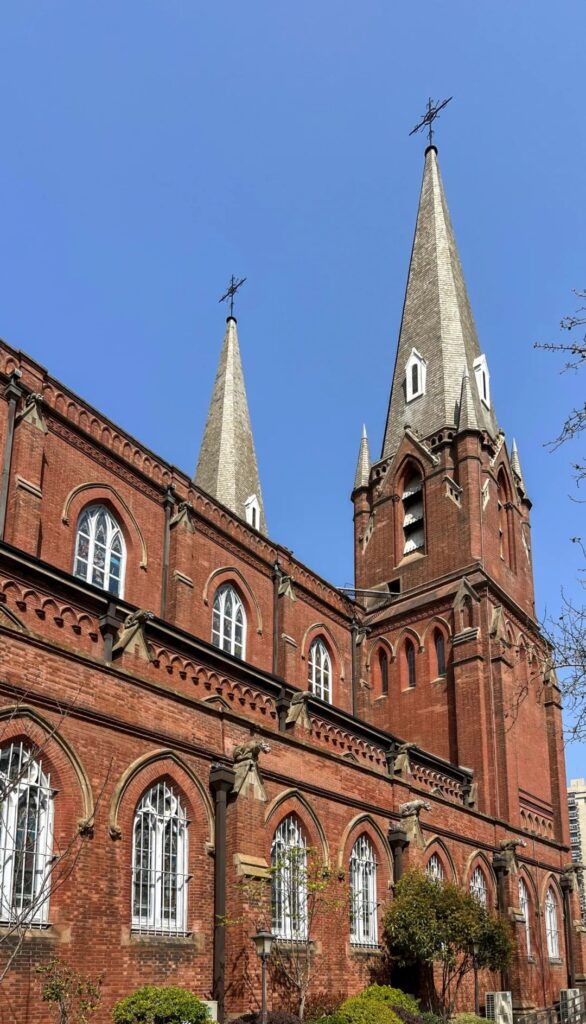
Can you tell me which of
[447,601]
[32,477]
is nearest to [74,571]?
[32,477]

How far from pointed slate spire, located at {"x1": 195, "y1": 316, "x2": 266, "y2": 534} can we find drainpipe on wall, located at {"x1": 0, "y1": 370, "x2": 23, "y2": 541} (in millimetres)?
17318

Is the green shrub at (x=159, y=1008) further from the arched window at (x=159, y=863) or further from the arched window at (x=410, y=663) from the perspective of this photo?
the arched window at (x=410, y=663)

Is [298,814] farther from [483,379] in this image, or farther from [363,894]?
[483,379]

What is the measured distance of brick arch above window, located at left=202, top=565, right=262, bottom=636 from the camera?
28.8 m

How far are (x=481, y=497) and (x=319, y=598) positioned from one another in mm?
Answer: 7743

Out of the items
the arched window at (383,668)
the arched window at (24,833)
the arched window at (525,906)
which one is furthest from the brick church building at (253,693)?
the arched window at (525,906)

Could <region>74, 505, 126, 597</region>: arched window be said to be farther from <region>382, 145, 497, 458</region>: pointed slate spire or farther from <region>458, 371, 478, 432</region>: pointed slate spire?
<region>382, 145, 497, 458</region>: pointed slate spire

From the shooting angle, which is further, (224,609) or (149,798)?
(224,609)

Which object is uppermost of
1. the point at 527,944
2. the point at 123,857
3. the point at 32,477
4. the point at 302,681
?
the point at 32,477

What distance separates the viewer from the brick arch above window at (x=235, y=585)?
2884cm

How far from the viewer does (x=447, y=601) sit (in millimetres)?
35688

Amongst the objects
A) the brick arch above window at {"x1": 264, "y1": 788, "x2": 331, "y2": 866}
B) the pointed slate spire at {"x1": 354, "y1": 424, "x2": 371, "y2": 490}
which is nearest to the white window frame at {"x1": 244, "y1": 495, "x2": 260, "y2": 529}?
the pointed slate spire at {"x1": 354, "y1": 424, "x2": 371, "y2": 490}

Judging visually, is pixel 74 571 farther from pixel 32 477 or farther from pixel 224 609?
pixel 224 609

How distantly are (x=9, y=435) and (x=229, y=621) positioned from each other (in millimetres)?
10233
